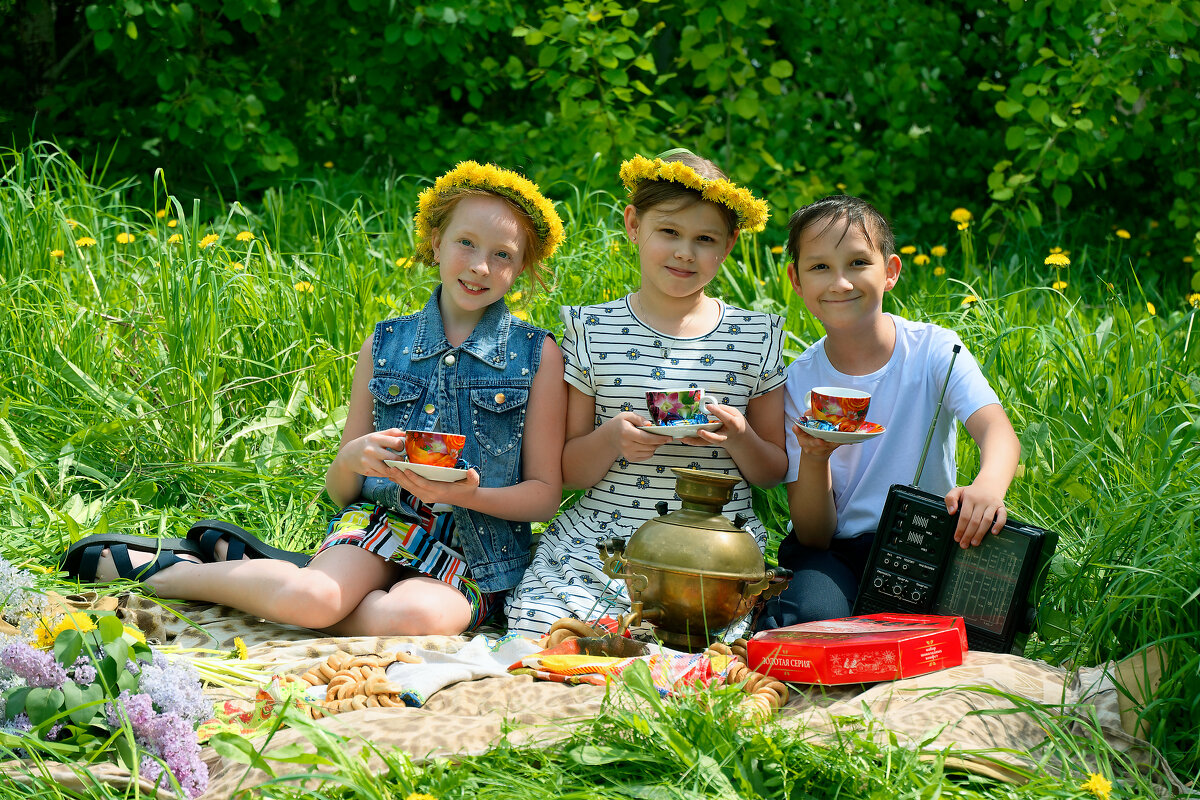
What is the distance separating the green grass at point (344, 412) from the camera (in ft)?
5.89

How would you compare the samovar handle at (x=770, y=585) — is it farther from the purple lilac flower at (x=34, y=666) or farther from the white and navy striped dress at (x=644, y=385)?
the purple lilac flower at (x=34, y=666)

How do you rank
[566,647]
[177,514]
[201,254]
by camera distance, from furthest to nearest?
Result: [201,254] → [177,514] → [566,647]

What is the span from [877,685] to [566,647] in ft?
2.33

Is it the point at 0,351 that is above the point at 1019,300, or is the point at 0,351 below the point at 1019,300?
below

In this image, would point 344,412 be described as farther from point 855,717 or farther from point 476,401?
point 855,717

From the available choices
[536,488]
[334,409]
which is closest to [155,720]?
[536,488]

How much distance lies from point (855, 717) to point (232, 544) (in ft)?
5.93

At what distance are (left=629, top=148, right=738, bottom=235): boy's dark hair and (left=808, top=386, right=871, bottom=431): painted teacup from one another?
27.5 inches

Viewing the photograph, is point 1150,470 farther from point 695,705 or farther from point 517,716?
point 517,716

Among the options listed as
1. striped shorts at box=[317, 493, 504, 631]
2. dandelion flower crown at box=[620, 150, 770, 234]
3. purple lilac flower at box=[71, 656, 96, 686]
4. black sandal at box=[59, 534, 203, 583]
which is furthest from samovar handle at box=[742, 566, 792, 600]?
black sandal at box=[59, 534, 203, 583]

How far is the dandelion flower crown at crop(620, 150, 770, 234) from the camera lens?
2.91 m

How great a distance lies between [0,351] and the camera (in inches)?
146

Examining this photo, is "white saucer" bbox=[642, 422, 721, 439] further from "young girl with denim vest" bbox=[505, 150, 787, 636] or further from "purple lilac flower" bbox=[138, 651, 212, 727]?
"purple lilac flower" bbox=[138, 651, 212, 727]

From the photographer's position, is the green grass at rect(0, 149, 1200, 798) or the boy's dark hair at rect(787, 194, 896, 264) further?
the boy's dark hair at rect(787, 194, 896, 264)
